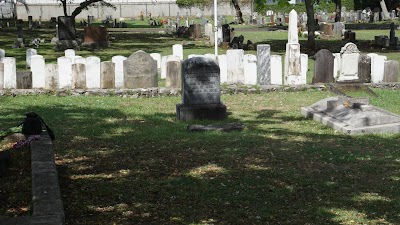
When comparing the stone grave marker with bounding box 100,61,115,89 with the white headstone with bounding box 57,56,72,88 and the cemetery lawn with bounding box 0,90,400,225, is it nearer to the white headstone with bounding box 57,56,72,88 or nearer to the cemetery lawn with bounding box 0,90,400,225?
the white headstone with bounding box 57,56,72,88

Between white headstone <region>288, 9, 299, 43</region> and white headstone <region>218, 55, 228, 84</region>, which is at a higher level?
white headstone <region>288, 9, 299, 43</region>

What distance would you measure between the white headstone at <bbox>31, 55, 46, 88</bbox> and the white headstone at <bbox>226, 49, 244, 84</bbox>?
4.91 m

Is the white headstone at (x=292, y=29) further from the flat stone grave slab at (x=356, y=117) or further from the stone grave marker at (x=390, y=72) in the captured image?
the flat stone grave slab at (x=356, y=117)

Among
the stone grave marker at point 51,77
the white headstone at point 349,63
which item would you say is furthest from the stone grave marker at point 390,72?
the stone grave marker at point 51,77

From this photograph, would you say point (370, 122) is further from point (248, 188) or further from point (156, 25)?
point (156, 25)

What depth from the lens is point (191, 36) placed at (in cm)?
4303

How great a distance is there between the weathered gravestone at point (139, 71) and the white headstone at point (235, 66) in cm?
230

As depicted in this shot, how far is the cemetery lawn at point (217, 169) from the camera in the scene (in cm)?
A: 886

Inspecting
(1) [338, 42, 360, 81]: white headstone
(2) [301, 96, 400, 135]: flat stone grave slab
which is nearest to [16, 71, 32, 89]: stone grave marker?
(2) [301, 96, 400, 135]: flat stone grave slab

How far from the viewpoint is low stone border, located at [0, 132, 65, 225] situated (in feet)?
23.0

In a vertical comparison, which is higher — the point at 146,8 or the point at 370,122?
the point at 146,8

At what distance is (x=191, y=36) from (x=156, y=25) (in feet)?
55.2

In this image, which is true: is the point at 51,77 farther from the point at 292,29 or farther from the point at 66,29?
the point at 66,29

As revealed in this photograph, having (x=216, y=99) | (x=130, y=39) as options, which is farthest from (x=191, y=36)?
(x=216, y=99)
